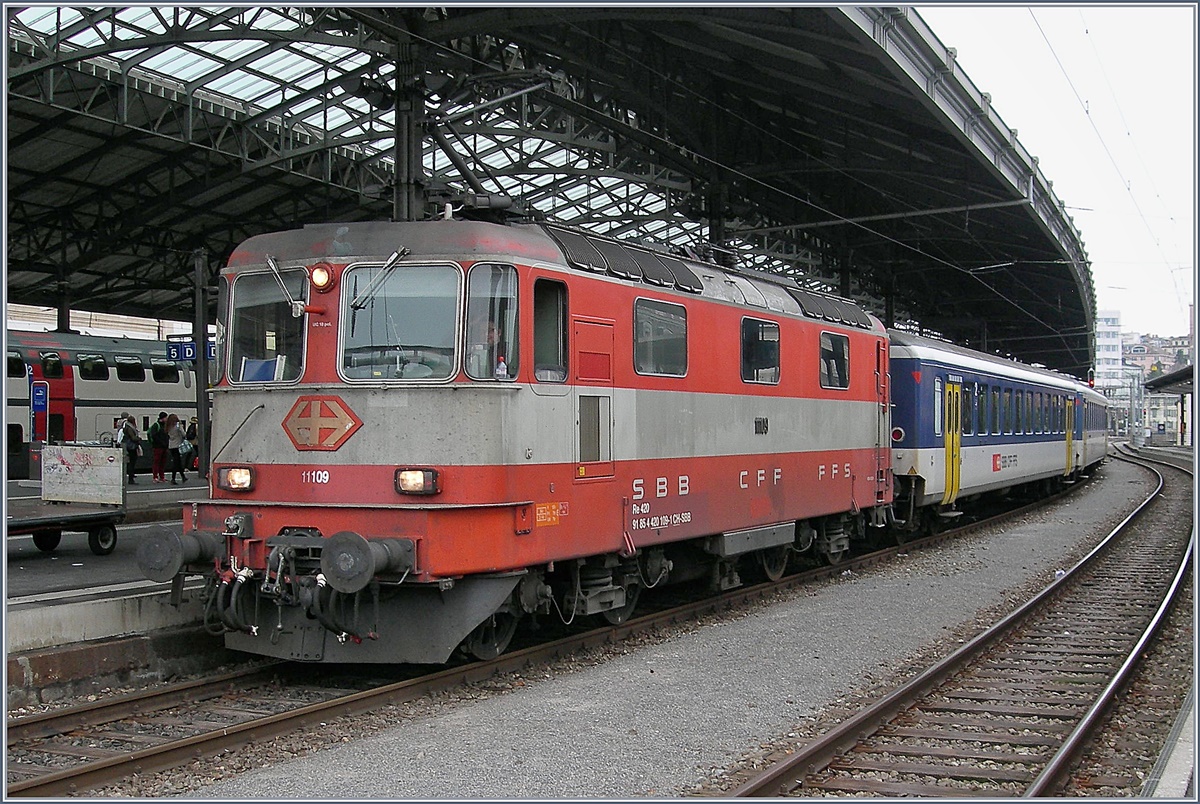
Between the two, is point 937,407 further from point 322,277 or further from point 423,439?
point 322,277

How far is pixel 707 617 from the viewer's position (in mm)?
12211

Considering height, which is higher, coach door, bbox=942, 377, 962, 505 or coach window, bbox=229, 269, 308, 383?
coach window, bbox=229, 269, 308, 383

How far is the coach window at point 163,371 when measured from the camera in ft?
106

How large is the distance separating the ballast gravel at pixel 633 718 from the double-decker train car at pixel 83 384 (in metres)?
20.4

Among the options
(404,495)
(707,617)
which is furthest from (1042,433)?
(404,495)

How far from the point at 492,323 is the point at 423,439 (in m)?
1.04

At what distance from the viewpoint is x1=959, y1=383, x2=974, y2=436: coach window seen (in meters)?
21.3

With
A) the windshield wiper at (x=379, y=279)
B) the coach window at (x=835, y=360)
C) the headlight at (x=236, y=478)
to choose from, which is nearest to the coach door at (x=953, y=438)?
the coach window at (x=835, y=360)

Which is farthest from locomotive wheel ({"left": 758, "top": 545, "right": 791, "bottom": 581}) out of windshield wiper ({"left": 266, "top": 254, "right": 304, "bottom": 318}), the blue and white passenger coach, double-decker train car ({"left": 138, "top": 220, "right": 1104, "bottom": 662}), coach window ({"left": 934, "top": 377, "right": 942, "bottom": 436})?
windshield wiper ({"left": 266, "top": 254, "right": 304, "bottom": 318})

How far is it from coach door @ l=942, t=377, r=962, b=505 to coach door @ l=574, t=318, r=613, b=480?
39.3 feet

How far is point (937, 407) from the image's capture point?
19750 millimetres

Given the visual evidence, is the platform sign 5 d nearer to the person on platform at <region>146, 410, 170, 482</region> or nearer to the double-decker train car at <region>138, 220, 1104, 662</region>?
the double-decker train car at <region>138, 220, 1104, 662</region>

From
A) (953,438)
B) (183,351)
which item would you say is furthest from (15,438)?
(953,438)

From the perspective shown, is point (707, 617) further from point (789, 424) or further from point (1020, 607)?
point (1020, 607)
